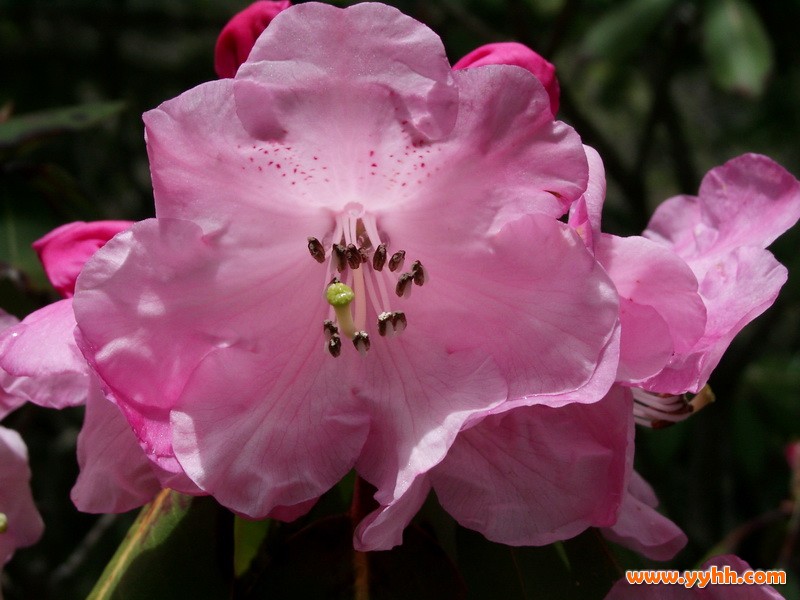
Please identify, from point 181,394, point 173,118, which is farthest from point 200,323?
point 173,118

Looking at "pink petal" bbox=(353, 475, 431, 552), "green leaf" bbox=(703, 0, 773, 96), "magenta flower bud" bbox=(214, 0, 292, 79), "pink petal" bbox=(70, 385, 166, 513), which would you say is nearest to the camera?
"pink petal" bbox=(353, 475, 431, 552)

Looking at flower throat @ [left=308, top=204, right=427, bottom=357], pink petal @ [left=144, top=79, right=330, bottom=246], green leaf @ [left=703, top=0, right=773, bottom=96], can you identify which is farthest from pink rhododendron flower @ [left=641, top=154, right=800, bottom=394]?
green leaf @ [left=703, top=0, right=773, bottom=96]

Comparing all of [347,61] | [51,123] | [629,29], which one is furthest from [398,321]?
[629,29]

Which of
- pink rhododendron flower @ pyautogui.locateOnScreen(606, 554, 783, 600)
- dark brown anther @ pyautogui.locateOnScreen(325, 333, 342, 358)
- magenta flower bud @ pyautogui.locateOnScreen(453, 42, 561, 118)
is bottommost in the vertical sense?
pink rhododendron flower @ pyautogui.locateOnScreen(606, 554, 783, 600)

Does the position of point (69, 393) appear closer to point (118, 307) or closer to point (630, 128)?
point (118, 307)

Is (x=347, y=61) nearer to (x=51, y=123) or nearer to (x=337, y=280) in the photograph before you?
(x=337, y=280)

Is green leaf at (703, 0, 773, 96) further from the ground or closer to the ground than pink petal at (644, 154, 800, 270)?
closer to the ground

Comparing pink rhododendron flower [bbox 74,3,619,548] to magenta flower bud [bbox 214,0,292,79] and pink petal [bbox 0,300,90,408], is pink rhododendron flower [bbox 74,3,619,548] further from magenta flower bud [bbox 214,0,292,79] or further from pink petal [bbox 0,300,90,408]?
magenta flower bud [bbox 214,0,292,79]
